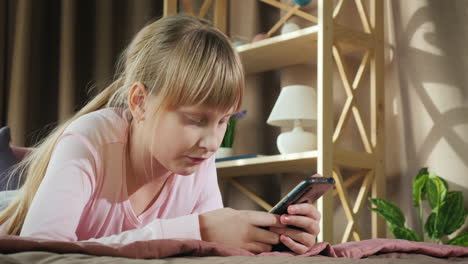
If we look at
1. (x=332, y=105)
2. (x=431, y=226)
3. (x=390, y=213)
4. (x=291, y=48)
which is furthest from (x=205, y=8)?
(x=431, y=226)

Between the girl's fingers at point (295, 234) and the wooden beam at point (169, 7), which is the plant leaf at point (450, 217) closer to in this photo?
the girl's fingers at point (295, 234)

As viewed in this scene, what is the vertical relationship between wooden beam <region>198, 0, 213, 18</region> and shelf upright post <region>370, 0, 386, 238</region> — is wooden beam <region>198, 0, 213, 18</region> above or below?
above

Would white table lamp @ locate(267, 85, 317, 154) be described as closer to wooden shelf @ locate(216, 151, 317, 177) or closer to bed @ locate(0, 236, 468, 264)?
wooden shelf @ locate(216, 151, 317, 177)

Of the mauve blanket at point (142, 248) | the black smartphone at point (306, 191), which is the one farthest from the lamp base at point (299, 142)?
the mauve blanket at point (142, 248)

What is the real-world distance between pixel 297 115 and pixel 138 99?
3.73ft

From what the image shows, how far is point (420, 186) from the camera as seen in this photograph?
6.74 ft

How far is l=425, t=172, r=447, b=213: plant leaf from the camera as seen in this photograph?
2.01 meters

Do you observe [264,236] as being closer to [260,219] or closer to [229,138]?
[260,219]

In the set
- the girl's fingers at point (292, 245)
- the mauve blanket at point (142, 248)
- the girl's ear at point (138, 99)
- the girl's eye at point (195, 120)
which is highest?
the girl's ear at point (138, 99)

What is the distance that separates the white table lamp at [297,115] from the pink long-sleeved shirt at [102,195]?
89 cm

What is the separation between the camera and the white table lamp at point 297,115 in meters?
2.26

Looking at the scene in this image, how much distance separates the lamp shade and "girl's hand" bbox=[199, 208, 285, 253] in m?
1.30

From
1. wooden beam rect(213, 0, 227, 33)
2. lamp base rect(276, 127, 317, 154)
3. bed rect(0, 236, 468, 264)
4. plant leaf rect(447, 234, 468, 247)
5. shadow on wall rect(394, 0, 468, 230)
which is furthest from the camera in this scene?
wooden beam rect(213, 0, 227, 33)

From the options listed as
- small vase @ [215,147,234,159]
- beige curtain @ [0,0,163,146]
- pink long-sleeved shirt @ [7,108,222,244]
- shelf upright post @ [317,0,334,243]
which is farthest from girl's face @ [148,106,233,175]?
beige curtain @ [0,0,163,146]
